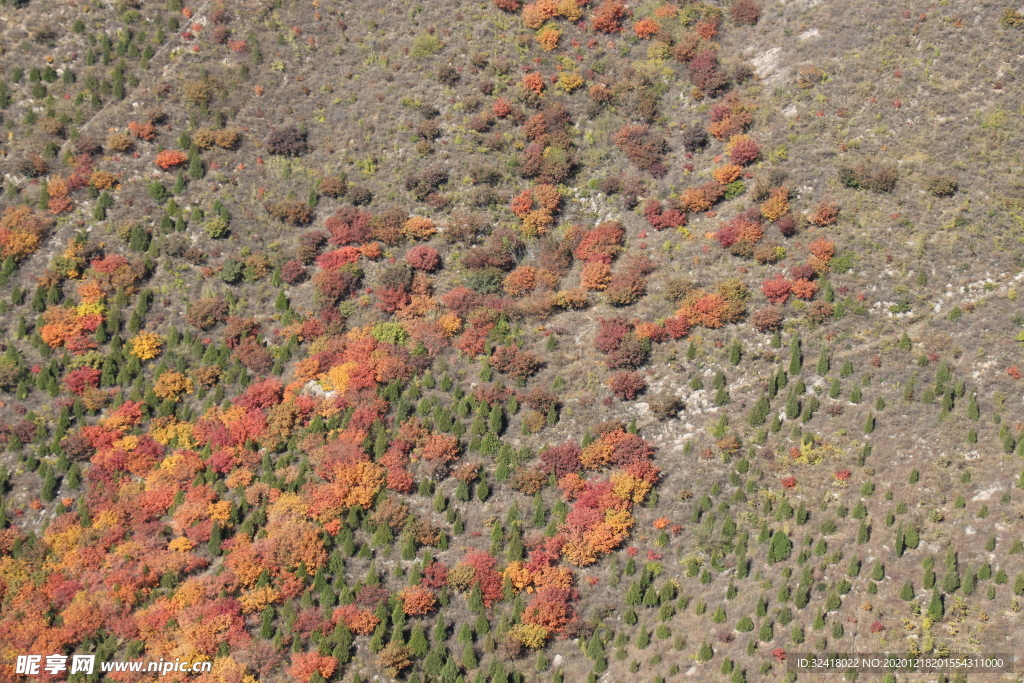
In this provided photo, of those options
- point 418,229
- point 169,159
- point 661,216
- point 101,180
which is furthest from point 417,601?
point 101,180

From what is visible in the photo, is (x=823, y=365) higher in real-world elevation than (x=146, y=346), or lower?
lower

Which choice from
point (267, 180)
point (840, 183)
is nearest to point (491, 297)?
point (267, 180)

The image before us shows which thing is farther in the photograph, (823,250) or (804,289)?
(823,250)

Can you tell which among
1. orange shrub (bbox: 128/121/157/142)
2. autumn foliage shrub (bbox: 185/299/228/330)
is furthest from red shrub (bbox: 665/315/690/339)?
orange shrub (bbox: 128/121/157/142)

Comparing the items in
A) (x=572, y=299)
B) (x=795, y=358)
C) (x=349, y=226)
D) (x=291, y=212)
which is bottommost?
(x=795, y=358)

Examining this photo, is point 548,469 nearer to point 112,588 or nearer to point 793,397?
point 793,397

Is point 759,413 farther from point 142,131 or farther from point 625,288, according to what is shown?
point 142,131

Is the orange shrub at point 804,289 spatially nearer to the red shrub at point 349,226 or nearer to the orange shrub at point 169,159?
the red shrub at point 349,226

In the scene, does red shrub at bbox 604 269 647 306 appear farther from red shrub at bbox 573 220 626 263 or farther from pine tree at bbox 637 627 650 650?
pine tree at bbox 637 627 650 650
